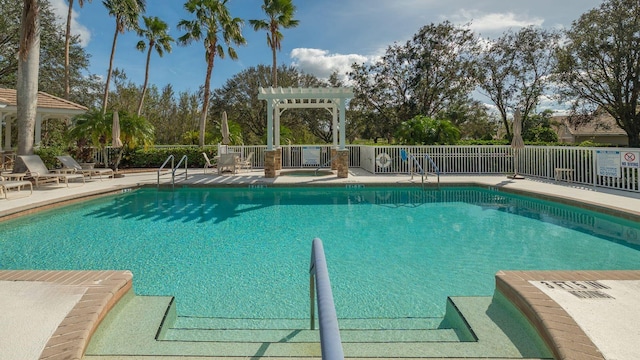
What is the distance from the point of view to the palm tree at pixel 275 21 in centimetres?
2211

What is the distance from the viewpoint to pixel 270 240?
625cm

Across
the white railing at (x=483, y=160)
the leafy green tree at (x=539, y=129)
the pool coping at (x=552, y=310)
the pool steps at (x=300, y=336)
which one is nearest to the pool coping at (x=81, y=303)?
the pool steps at (x=300, y=336)

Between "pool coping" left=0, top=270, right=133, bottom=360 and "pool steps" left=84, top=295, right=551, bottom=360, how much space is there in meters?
0.10

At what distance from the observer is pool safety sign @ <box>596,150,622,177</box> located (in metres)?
10.0

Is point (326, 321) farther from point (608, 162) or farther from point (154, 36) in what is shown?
point (154, 36)

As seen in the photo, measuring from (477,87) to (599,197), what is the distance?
20.8 meters

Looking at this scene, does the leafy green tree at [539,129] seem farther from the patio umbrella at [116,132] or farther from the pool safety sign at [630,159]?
the patio umbrella at [116,132]

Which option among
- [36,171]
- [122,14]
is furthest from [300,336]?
[122,14]

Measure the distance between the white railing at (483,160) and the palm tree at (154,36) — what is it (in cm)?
889

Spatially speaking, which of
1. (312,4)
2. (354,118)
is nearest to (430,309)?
(312,4)

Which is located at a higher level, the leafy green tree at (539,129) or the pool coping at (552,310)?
the leafy green tree at (539,129)

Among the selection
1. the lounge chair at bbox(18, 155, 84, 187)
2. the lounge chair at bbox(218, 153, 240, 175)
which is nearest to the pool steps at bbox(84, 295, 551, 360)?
the lounge chair at bbox(18, 155, 84, 187)

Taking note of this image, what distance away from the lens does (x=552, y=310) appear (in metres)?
2.68

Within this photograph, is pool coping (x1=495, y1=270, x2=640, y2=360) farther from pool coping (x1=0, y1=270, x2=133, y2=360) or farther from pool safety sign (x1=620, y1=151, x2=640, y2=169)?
pool safety sign (x1=620, y1=151, x2=640, y2=169)
